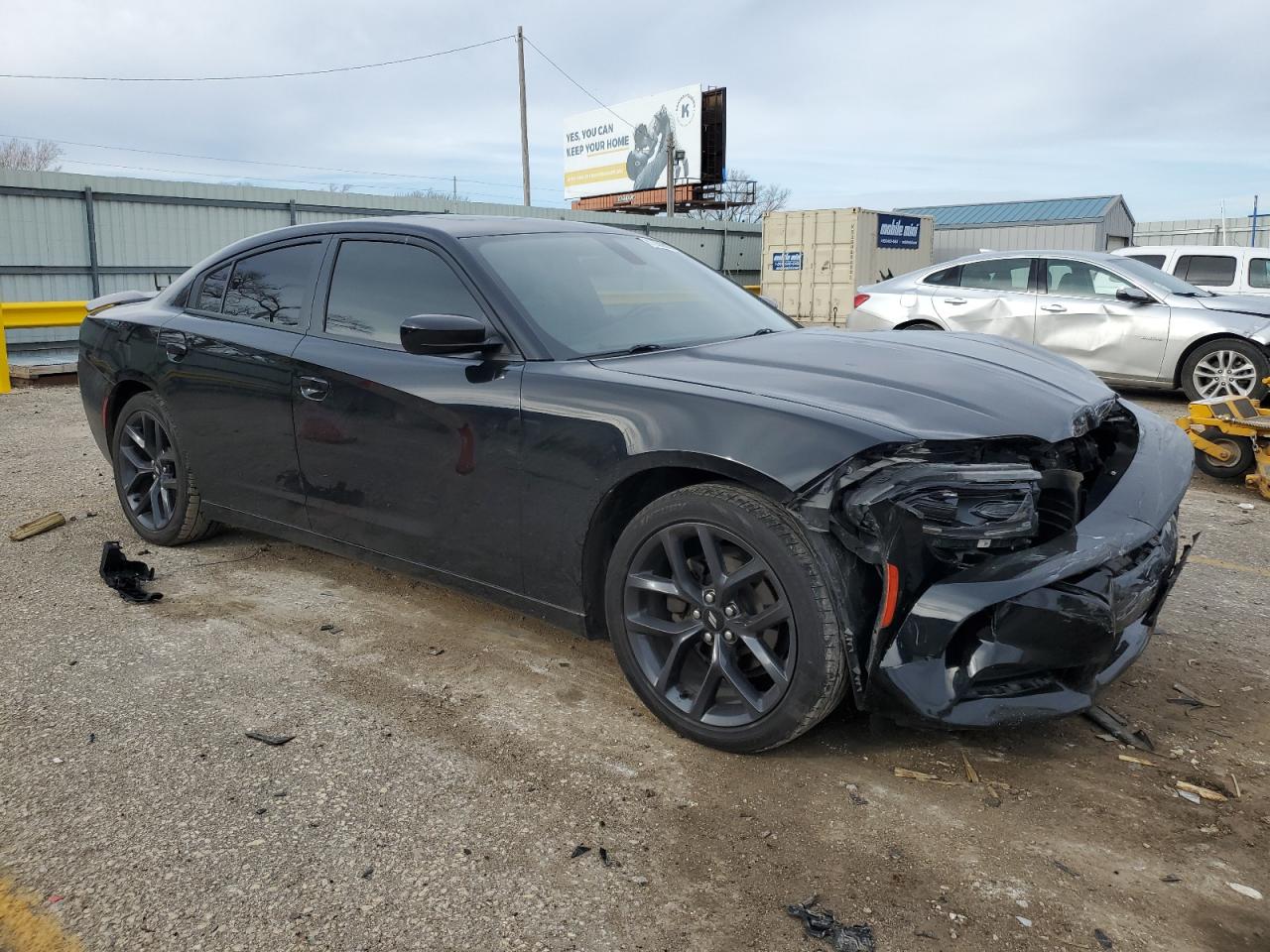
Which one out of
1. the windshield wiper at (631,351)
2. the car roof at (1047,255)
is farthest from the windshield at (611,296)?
the car roof at (1047,255)

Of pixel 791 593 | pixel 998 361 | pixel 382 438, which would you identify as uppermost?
pixel 998 361

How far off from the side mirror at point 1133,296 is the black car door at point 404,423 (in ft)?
27.7

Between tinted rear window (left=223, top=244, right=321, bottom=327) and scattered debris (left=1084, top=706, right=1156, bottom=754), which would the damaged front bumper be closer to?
scattered debris (left=1084, top=706, right=1156, bottom=754)

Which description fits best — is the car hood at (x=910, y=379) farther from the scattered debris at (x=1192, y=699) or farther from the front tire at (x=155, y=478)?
the front tire at (x=155, y=478)

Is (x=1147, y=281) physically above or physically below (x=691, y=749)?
above

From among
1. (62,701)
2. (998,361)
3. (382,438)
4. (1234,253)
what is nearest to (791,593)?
(998,361)

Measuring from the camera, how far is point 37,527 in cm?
556

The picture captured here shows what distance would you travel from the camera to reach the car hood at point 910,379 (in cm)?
280

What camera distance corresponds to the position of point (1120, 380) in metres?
10.5

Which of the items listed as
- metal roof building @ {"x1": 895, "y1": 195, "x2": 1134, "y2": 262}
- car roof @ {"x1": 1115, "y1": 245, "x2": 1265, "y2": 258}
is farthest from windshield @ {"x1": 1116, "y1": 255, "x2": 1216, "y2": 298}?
metal roof building @ {"x1": 895, "y1": 195, "x2": 1134, "y2": 262}

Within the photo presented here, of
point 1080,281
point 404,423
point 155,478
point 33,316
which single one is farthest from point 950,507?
point 33,316

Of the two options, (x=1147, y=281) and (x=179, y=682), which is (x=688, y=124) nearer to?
(x=1147, y=281)

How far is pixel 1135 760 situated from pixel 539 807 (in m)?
1.72

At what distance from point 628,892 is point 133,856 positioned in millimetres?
1224
